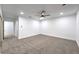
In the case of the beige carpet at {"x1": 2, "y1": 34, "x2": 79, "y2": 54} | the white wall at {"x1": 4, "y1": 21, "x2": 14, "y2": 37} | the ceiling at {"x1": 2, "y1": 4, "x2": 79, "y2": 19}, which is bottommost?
the beige carpet at {"x1": 2, "y1": 34, "x2": 79, "y2": 54}

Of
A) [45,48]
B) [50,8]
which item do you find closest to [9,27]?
[45,48]

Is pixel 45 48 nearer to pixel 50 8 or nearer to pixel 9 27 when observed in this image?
pixel 50 8

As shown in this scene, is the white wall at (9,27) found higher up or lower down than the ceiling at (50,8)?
lower down

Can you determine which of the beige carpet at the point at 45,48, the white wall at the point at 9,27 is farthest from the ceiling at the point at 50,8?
the white wall at the point at 9,27

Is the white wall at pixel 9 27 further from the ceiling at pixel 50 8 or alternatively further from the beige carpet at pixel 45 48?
the ceiling at pixel 50 8

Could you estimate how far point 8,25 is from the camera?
594 cm

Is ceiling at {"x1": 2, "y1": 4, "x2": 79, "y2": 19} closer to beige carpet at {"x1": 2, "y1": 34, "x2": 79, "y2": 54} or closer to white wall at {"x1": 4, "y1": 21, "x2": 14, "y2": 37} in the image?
beige carpet at {"x1": 2, "y1": 34, "x2": 79, "y2": 54}

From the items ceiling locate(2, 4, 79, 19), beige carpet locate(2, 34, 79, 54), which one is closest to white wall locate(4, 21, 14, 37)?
beige carpet locate(2, 34, 79, 54)

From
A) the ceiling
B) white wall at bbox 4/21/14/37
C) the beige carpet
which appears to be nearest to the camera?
the ceiling
